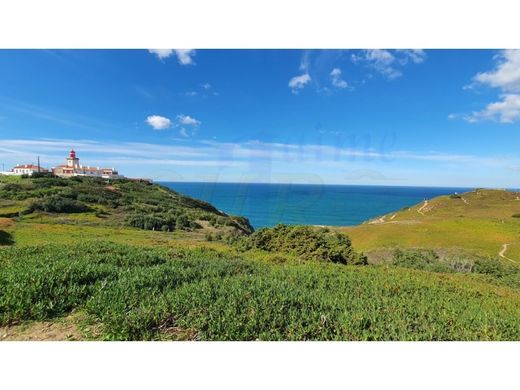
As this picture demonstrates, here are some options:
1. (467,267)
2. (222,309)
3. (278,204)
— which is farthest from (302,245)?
A: (467,267)

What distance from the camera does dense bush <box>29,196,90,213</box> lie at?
3071 cm

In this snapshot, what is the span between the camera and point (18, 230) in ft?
65.0

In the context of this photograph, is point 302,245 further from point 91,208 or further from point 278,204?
point 91,208

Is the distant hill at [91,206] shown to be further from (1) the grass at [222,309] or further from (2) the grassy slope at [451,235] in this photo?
(1) the grass at [222,309]

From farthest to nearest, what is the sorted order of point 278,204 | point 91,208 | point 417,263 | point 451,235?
point 451,235 → point 91,208 → point 278,204 → point 417,263

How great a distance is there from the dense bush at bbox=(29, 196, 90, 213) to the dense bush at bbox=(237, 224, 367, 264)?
24.4 metres

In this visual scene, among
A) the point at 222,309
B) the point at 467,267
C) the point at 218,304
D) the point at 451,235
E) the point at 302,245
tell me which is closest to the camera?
the point at 222,309

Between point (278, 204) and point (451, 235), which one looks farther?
point (451, 235)

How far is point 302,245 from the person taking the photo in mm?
14984

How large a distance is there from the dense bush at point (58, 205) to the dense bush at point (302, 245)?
24411 millimetres

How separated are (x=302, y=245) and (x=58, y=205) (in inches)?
1139

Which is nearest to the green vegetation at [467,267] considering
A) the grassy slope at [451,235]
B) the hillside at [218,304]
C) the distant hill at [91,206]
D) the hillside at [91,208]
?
the hillside at [218,304]

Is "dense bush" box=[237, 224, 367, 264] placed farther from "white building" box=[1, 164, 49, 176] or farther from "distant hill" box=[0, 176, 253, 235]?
"white building" box=[1, 164, 49, 176]

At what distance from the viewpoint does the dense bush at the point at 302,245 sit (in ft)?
46.8
